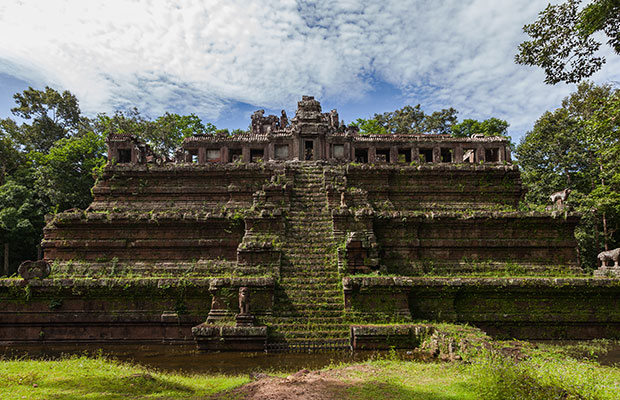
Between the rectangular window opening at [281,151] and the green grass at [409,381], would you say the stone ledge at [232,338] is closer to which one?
the green grass at [409,381]

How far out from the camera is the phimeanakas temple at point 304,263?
10102 mm

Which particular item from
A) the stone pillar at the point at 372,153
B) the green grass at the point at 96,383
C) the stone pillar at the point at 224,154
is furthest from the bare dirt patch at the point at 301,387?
the stone pillar at the point at 224,154

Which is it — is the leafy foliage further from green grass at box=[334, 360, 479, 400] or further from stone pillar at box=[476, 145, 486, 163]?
stone pillar at box=[476, 145, 486, 163]

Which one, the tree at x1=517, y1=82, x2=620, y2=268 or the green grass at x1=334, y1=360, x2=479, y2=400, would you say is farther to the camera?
the tree at x1=517, y1=82, x2=620, y2=268

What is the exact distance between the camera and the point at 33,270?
1148cm

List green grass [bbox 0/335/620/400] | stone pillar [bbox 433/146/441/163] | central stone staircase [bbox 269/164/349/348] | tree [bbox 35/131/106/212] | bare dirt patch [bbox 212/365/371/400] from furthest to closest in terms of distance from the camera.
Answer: tree [bbox 35/131/106/212] → stone pillar [bbox 433/146/441/163] → central stone staircase [bbox 269/164/349/348] → bare dirt patch [bbox 212/365/371/400] → green grass [bbox 0/335/620/400]

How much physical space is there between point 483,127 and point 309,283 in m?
39.6

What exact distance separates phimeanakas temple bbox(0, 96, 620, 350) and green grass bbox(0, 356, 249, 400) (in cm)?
244

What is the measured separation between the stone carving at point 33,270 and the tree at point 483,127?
42.9m

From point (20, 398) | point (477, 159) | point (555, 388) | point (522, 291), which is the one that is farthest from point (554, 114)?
point (20, 398)

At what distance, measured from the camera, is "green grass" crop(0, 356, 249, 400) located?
545 cm

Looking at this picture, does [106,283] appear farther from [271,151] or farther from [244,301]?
[271,151]

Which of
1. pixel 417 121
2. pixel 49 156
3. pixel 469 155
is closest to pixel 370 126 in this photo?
pixel 417 121

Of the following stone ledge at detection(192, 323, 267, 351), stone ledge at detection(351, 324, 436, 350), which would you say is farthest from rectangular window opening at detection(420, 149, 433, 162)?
stone ledge at detection(192, 323, 267, 351)
